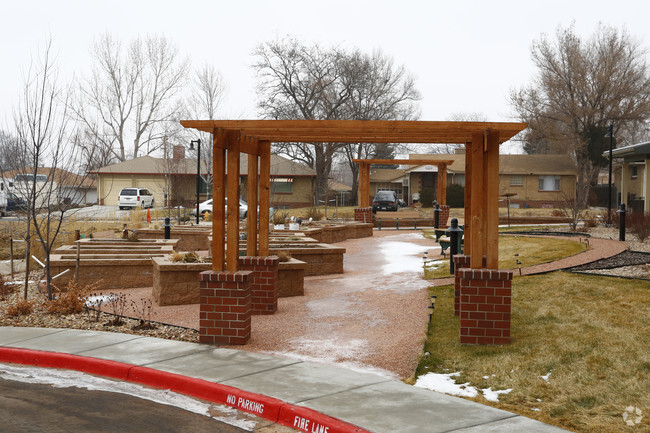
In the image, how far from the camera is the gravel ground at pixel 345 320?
7870 millimetres

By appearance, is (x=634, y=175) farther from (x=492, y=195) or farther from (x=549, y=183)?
Answer: (x=492, y=195)

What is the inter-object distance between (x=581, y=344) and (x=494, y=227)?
5.81 ft

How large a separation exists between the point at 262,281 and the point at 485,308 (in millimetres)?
3696

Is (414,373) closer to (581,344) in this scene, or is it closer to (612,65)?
(581,344)

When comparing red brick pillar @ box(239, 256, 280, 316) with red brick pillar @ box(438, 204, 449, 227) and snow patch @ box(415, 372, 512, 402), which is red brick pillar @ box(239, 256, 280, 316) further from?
red brick pillar @ box(438, 204, 449, 227)

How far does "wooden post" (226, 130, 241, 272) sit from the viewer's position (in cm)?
851

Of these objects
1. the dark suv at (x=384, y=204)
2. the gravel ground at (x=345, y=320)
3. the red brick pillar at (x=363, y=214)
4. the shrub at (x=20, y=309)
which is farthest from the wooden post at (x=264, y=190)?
the dark suv at (x=384, y=204)

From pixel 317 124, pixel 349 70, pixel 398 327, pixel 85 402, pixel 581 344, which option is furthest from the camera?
pixel 349 70

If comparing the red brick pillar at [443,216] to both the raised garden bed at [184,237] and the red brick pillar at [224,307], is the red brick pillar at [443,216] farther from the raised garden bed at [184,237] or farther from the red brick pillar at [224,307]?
the red brick pillar at [224,307]

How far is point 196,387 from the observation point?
6.56 m

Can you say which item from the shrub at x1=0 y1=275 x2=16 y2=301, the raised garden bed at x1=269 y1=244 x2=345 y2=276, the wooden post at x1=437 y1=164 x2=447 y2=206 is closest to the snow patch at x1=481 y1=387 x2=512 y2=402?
the raised garden bed at x1=269 y1=244 x2=345 y2=276

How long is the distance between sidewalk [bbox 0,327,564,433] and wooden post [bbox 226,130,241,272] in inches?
48.7

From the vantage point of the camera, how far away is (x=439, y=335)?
8.71 meters

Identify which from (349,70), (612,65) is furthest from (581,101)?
(349,70)
